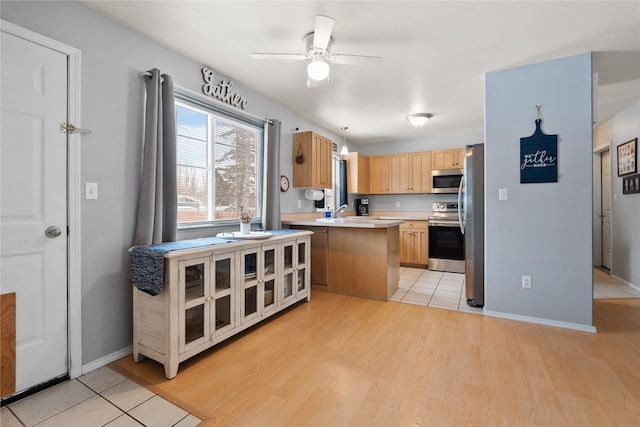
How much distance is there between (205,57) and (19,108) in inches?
57.3

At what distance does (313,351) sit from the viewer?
88.8 inches

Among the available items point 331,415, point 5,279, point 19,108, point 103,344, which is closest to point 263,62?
point 19,108

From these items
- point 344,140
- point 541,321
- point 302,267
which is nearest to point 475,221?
point 541,321

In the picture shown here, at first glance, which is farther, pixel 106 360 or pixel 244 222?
pixel 244 222

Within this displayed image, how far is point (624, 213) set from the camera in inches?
157

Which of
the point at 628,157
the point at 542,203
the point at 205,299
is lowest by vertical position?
the point at 205,299

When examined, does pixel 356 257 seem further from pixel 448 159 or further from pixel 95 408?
pixel 448 159

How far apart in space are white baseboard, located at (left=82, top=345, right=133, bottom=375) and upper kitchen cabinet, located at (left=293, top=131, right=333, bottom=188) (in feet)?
8.81

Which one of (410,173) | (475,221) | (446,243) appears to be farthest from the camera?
(410,173)

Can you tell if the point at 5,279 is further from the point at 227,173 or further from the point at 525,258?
the point at 525,258

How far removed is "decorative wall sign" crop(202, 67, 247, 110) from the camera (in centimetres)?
278

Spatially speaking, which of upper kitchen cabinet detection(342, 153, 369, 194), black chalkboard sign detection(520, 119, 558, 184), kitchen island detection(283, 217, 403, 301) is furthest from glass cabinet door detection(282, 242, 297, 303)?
upper kitchen cabinet detection(342, 153, 369, 194)

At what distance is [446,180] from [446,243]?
1.18 meters

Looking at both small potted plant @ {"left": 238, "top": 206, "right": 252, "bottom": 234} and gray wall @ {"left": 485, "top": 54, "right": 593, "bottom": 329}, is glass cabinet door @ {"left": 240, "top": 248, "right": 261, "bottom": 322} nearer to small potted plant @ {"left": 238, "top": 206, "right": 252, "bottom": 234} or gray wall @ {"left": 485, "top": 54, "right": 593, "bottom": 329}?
small potted plant @ {"left": 238, "top": 206, "right": 252, "bottom": 234}
